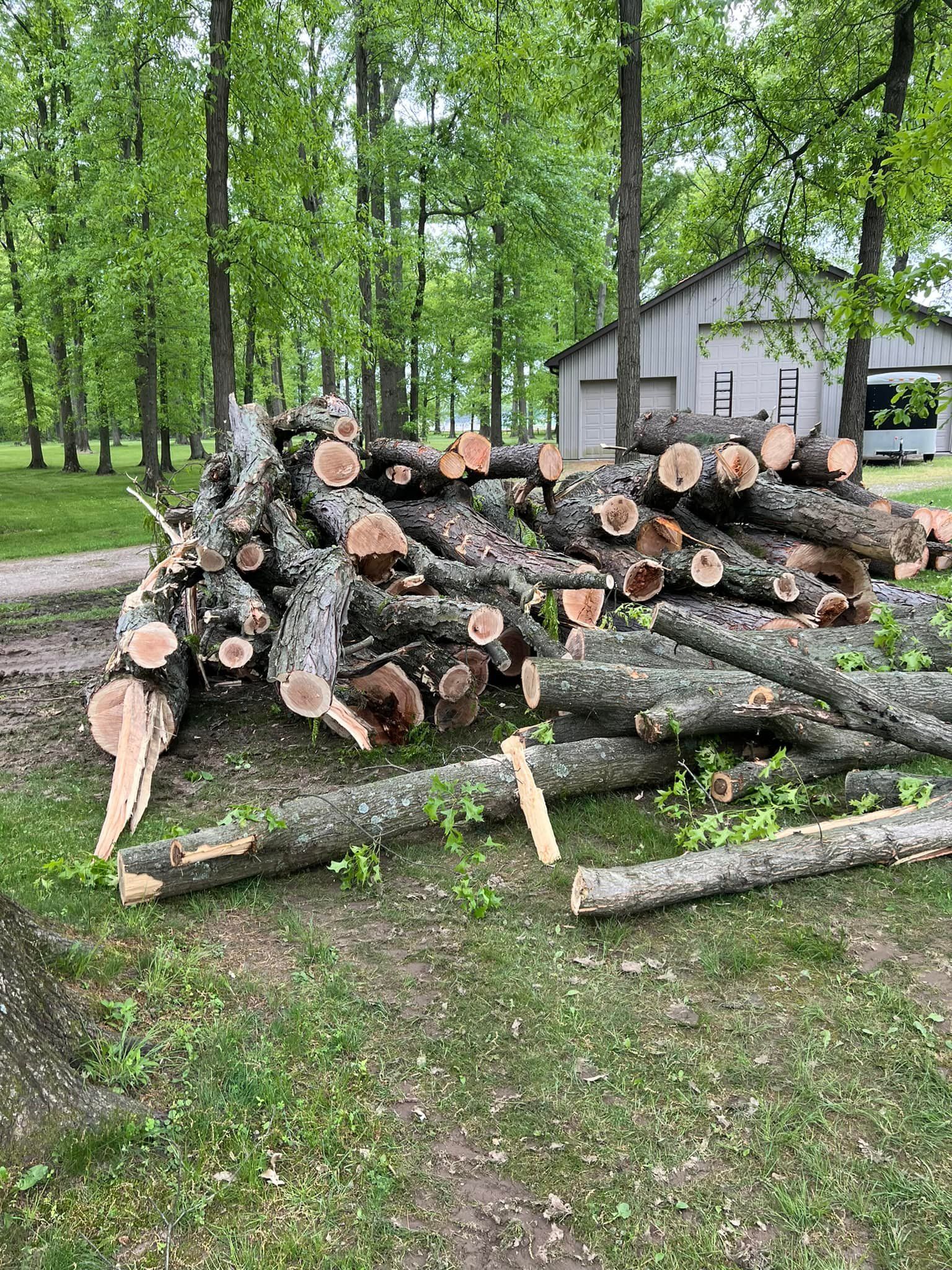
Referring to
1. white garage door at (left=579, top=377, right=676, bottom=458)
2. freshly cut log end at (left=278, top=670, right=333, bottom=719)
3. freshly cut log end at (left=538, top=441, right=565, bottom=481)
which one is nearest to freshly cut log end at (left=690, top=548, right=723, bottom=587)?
freshly cut log end at (left=538, top=441, right=565, bottom=481)

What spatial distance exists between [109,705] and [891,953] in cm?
480

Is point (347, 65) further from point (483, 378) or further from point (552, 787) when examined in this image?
point (552, 787)

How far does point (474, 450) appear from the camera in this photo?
311 inches

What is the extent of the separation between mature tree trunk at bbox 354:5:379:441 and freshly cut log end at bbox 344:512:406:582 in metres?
12.6

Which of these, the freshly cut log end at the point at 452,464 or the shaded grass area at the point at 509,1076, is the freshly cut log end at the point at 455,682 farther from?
the freshly cut log end at the point at 452,464

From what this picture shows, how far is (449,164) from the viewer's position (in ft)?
73.6

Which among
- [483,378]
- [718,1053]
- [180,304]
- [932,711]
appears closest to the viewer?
[718,1053]

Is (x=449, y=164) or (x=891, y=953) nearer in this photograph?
(x=891, y=953)

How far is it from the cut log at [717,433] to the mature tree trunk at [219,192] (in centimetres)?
651

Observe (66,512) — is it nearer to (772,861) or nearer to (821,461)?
(821,461)

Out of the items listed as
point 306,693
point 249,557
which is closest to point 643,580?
point 249,557

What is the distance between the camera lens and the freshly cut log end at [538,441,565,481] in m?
8.05

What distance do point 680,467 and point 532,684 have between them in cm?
347

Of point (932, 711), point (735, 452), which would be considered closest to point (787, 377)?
point (735, 452)
